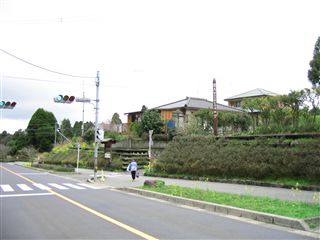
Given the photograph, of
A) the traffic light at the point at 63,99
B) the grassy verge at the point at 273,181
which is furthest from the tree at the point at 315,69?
the traffic light at the point at 63,99

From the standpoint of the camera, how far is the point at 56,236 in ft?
28.6

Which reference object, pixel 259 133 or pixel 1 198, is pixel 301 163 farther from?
pixel 1 198

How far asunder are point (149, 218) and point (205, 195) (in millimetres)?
4530

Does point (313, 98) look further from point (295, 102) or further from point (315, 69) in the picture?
point (315, 69)

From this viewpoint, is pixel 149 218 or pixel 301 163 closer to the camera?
pixel 149 218

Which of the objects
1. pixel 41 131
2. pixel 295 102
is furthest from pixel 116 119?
pixel 295 102

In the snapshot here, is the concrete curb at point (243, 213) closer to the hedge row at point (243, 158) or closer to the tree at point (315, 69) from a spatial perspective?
the hedge row at point (243, 158)

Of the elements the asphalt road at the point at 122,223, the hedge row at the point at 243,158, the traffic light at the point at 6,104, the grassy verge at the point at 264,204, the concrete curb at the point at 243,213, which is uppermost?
the traffic light at the point at 6,104

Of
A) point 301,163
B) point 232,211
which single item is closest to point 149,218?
point 232,211

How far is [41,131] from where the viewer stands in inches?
4227

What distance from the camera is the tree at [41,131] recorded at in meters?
108

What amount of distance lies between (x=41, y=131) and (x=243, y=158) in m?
91.1

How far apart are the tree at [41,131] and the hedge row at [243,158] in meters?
81.3

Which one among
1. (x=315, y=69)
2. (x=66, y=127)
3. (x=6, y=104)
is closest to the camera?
(x=6, y=104)
